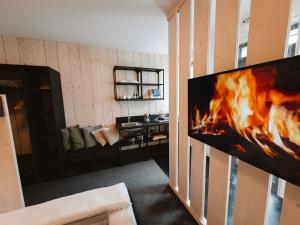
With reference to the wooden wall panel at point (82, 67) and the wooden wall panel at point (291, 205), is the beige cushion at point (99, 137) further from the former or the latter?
the wooden wall panel at point (291, 205)

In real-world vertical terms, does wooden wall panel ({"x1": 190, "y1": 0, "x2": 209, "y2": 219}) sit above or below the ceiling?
below

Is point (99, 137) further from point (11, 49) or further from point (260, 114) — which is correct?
point (260, 114)

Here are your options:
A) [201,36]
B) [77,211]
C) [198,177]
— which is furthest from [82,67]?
[198,177]

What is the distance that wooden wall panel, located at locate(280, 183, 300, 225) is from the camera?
29.8 inches

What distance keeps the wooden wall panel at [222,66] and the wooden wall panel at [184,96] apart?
1.43ft

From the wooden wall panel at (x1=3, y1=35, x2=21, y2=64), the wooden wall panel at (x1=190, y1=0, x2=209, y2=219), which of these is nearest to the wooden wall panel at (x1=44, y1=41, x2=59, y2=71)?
the wooden wall panel at (x1=3, y1=35, x2=21, y2=64)

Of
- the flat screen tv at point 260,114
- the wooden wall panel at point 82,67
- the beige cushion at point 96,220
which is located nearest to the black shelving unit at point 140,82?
the wooden wall panel at point 82,67

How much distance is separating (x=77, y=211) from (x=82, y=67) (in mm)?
2652

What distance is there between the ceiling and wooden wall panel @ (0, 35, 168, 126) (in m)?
0.18

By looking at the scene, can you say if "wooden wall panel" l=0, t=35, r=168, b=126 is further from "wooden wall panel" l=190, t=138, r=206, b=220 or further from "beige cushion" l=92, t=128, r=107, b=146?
"wooden wall panel" l=190, t=138, r=206, b=220

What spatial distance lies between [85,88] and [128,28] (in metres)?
1.50

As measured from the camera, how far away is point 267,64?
0.79 m

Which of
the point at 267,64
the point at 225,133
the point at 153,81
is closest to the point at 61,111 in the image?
the point at 153,81

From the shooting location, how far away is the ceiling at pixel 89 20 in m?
1.69
